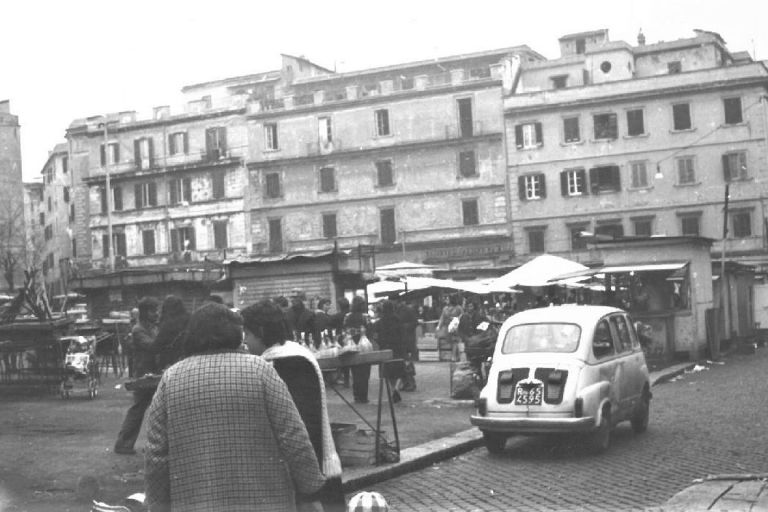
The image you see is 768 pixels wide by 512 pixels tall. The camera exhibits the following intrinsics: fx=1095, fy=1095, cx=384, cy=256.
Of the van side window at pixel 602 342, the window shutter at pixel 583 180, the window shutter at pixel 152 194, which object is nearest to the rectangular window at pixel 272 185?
the window shutter at pixel 152 194

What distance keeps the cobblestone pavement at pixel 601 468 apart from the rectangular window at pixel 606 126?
125 feet

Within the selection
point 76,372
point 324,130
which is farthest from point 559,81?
point 76,372

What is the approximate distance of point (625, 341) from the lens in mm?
13336

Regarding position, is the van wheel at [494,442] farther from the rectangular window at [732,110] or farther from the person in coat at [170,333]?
the rectangular window at [732,110]

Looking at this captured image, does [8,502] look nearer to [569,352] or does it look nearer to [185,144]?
[569,352]

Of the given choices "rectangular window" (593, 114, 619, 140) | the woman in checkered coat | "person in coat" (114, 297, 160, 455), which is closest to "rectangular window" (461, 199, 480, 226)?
"rectangular window" (593, 114, 619, 140)

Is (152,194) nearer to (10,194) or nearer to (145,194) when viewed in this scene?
(145,194)

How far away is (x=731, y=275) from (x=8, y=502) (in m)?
25.8

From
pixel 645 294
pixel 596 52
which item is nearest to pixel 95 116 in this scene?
pixel 596 52

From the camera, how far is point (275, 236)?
5947cm

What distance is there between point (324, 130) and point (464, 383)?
43247 millimetres

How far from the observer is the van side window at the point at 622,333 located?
1313 centimetres

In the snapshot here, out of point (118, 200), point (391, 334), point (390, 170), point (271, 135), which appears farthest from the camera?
point (118, 200)

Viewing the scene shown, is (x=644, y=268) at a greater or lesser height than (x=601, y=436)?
greater
